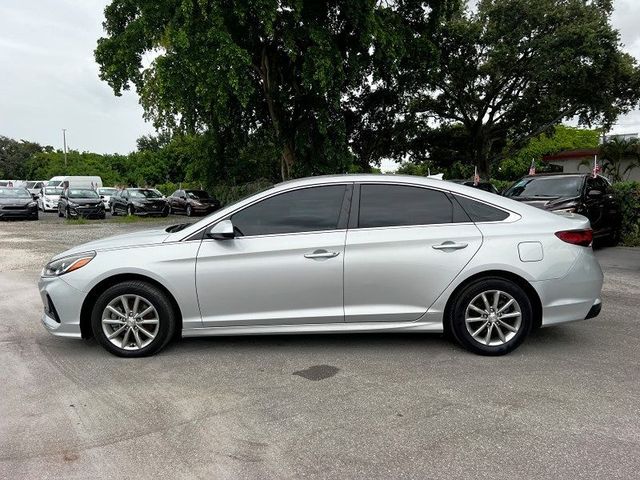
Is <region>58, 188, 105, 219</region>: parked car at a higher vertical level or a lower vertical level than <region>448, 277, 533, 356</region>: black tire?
higher

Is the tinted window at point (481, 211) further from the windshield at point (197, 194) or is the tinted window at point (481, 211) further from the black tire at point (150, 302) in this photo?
the windshield at point (197, 194)

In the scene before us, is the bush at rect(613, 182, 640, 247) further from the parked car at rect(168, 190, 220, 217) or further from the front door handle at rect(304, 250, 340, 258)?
the parked car at rect(168, 190, 220, 217)

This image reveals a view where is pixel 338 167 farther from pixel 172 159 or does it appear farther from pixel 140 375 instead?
pixel 172 159

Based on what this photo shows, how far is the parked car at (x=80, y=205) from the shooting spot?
23688 millimetres

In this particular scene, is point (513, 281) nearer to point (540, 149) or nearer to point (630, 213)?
point (630, 213)

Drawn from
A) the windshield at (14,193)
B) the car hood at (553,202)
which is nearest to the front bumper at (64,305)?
the car hood at (553,202)

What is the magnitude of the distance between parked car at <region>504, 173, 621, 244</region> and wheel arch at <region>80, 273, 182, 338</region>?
8139 mm

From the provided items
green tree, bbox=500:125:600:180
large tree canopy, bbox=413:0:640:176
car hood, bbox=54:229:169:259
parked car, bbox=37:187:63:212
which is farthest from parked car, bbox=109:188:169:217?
green tree, bbox=500:125:600:180

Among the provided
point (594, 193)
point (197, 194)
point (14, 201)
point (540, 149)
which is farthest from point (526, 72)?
point (14, 201)

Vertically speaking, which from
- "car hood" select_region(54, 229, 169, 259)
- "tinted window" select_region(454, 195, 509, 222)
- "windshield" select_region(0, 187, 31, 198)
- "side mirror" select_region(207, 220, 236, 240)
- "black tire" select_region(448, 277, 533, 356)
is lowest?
"black tire" select_region(448, 277, 533, 356)

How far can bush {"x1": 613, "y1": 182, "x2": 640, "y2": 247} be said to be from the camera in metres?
12.1

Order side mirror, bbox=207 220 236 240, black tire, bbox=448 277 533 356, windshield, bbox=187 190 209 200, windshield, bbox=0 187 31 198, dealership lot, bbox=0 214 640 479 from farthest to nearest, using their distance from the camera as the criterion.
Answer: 1. windshield, bbox=187 190 209 200
2. windshield, bbox=0 187 31 198
3. black tire, bbox=448 277 533 356
4. side mirror, bbox=207 220 236 240
5. dealership lot, bbox=0 214 640 479

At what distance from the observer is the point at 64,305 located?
4469mm

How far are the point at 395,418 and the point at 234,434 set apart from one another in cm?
107
